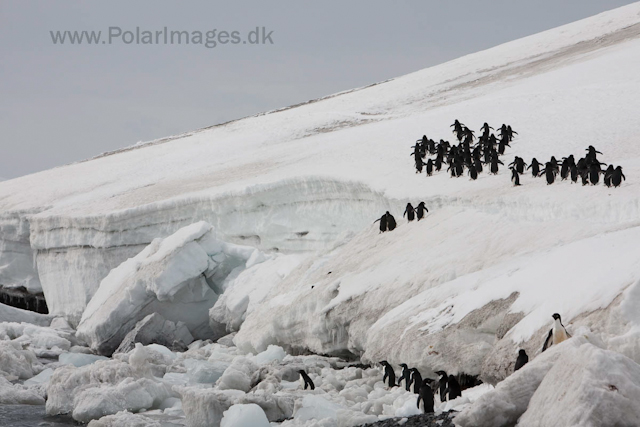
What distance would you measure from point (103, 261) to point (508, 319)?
16830 millimetres

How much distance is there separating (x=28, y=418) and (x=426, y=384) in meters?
6.84

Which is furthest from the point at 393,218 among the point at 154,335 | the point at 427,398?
the point at 154,335

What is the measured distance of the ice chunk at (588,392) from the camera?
645 cm

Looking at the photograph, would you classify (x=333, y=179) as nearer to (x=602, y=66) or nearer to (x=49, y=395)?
(x=49, y=395)

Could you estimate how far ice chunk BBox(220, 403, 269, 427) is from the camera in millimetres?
10477

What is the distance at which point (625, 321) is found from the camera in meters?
8.18

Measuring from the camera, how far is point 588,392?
21.4ft

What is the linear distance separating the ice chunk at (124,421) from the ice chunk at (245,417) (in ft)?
4.64

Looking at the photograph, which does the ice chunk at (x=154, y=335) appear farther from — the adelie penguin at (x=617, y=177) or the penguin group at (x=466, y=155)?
the adelie penguin at (x=617, y=177)

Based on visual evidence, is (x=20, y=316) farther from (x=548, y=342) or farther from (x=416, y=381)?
(x=548, y=342)

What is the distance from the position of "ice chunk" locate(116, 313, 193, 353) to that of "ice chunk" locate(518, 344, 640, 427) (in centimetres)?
1274

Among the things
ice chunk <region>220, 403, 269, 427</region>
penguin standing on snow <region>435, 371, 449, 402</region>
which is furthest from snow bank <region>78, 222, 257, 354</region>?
penguin standing on snow <region>435, 371, 449, 402</region>

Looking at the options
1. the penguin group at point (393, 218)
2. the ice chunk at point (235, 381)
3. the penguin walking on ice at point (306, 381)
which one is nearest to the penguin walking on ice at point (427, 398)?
the penguin walking on ice at point (306, 381)

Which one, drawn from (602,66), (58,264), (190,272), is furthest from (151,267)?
(602,66)
